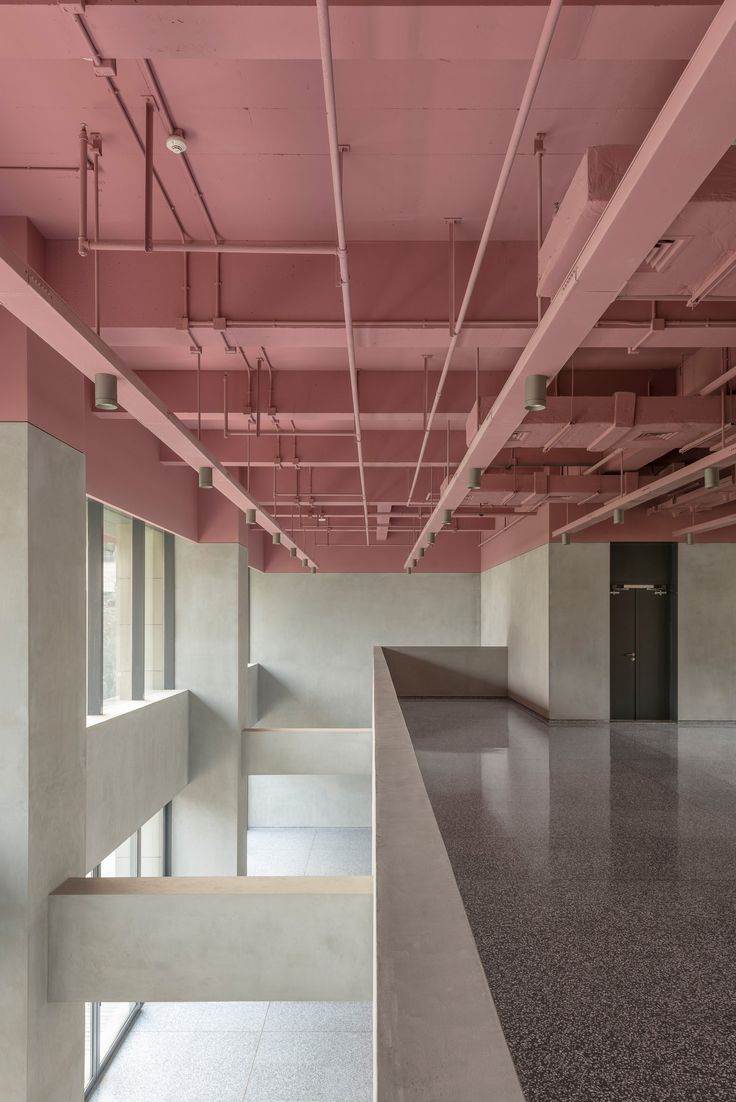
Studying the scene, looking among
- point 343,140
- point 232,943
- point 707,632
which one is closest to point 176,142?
point 343,140

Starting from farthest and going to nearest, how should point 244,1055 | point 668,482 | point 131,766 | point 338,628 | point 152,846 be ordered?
point 338,628
point 152,846
point 244,1055
point 131,766
point 668,482

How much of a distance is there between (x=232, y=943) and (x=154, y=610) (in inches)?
303

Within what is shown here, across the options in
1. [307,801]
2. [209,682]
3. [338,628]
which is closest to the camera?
[209,682]

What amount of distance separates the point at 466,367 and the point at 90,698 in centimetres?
579

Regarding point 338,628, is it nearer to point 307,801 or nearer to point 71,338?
point 307,801

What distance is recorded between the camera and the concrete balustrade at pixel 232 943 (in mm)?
6855

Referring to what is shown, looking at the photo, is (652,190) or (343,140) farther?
(343,140)

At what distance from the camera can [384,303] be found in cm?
539

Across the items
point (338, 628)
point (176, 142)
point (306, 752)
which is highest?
point (176, 142)

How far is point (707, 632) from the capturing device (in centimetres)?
1179

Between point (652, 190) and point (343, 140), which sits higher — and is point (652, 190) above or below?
below

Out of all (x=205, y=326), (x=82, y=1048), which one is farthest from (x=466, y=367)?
(x=82, y=1048)

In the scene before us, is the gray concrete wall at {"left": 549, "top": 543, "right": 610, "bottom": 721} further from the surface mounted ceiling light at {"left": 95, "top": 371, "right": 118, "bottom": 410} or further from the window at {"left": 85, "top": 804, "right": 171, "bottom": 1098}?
the surface mounted ceiling light at {"left": 95, "top": 371, "right": 118, "bottom": 410}

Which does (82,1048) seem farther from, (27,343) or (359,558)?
(359,558)
